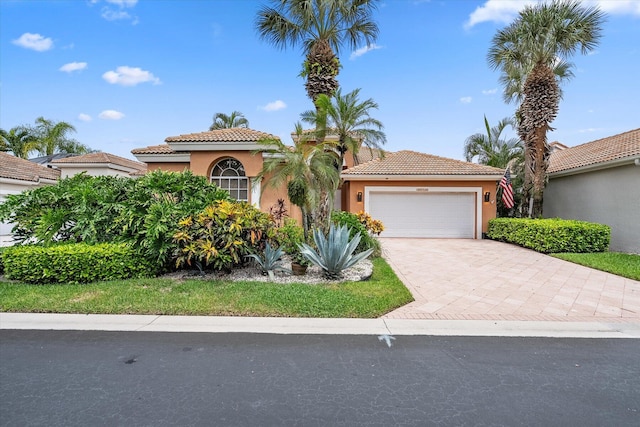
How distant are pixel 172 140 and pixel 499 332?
1337cm

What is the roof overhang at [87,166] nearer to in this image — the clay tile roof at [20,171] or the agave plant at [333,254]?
the clay tile roof at [20,171]

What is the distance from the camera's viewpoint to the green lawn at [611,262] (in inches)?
348

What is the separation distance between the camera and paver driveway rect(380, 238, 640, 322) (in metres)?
5.78

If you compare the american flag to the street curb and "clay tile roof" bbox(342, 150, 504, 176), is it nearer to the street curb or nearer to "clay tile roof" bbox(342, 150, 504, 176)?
"clay tile roof" bbox(342, 150, 504, 176)

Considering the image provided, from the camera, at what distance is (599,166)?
13.9 metres

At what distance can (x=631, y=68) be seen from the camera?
44.4ft

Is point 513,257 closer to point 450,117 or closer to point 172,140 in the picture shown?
point 450,117

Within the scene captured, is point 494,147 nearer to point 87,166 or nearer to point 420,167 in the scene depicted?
point 420,167

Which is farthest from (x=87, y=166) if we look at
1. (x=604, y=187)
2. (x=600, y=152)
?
(x=600, y=152)

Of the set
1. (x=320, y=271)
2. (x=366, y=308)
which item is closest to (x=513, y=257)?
(x=320, y=271)

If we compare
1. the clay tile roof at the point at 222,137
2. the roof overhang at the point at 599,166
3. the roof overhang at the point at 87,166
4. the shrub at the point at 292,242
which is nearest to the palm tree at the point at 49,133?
the roof overhang at the point at 87,166

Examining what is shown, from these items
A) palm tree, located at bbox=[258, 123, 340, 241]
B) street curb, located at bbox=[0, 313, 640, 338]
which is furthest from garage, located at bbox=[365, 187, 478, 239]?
street curb, located at bbox=[0, 313, 640, 338]

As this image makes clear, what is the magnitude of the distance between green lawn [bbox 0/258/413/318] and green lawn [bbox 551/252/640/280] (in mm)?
6514

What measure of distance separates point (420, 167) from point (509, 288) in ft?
36.2
